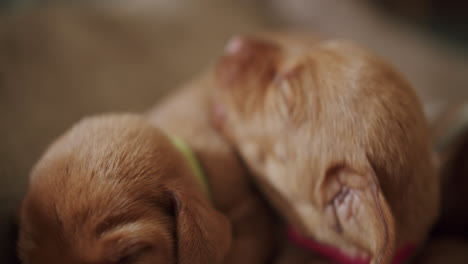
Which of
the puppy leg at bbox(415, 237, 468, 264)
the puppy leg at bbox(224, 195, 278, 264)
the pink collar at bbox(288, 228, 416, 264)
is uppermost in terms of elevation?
the puppy leg at bbox(224, 195, 278, 264)

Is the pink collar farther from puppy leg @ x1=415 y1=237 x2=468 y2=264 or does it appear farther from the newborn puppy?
puppy leg @ x1=415 y1=237 x2=468 y2=264

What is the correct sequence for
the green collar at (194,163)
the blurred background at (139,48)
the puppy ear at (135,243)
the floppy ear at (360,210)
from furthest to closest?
1. the blurred background at (139,48)
2. the green collar at (194,163)
3. the floppy ear at (360,210)
4. the puppy ear at (135,243)

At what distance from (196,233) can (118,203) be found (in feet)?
0.89

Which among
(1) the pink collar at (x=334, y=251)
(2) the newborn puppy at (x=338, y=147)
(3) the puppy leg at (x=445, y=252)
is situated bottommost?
(3) the puppy leg at (x=445, y=252)

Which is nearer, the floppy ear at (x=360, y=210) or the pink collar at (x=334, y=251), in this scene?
the floppy ear at (x=360, y=210)

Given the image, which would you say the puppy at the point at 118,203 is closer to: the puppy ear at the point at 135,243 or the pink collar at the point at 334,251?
the puppy ear at the point at 135,243

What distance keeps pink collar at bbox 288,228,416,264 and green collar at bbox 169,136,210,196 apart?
19.8 inches

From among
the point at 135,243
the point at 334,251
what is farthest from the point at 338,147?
the point at 135,243

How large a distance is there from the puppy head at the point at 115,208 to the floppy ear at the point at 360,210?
0.45m

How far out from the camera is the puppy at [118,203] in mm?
1188

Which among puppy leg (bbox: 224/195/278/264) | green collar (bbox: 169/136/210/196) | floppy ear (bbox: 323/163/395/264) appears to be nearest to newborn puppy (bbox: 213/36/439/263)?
floppy ear (bbox: 323/163/395/264)

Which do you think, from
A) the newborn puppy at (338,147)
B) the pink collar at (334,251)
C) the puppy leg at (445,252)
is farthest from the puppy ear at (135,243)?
the puppy leg at (445,252)

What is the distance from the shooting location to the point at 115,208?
122 cm

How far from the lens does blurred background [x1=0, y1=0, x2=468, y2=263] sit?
6.50ft
